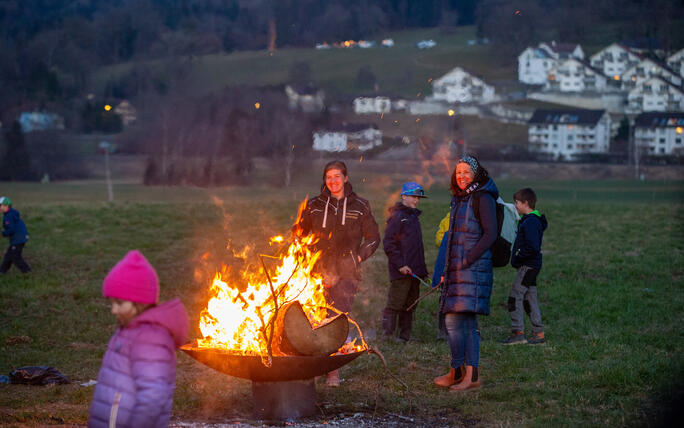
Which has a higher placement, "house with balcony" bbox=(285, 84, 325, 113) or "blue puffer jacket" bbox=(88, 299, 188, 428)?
"house with balcony" bbox=(285, 84, 325, 113)

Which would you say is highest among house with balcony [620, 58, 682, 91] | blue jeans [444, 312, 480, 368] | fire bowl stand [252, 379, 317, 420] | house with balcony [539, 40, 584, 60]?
house with balcony [539, 40, 584, 60]

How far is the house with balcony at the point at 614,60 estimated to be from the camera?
105 m

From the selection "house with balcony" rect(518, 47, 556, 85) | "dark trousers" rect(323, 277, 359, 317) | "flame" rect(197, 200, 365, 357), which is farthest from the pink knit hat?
"house with balcony" rect(518, 47, 556, 85)

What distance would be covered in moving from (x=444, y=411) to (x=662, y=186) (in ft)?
142

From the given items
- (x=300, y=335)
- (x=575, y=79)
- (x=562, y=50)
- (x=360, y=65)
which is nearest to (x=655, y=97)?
(x=575, y=79)

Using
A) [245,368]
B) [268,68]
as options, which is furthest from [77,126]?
[245,368]

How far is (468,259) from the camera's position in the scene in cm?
706

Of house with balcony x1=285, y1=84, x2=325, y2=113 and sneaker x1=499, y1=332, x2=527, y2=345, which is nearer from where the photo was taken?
sneaker x1=499, y1=332, x2=527, y2=345

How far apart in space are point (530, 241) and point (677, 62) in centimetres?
8942

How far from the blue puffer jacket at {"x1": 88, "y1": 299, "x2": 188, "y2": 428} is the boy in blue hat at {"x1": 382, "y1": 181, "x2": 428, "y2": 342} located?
561cm

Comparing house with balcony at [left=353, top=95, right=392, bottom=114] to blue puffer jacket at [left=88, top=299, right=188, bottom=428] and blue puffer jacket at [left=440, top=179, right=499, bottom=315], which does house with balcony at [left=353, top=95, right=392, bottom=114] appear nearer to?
blue puffer jacket at [left=440, top=179, right=499, bottom=315]

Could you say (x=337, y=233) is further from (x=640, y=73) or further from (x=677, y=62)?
(x=640, y=73)

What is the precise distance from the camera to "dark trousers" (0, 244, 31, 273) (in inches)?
608

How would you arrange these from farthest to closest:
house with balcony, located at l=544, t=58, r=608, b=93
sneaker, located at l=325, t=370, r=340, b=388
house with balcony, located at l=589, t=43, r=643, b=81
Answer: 1. house with balcony, located at l=589, t=43, r=643, b=81
2. house with balcony, located at l=544, t=58, r=608, b=93
3. sneaker, located at l=325, t=370, r=340, b=388
